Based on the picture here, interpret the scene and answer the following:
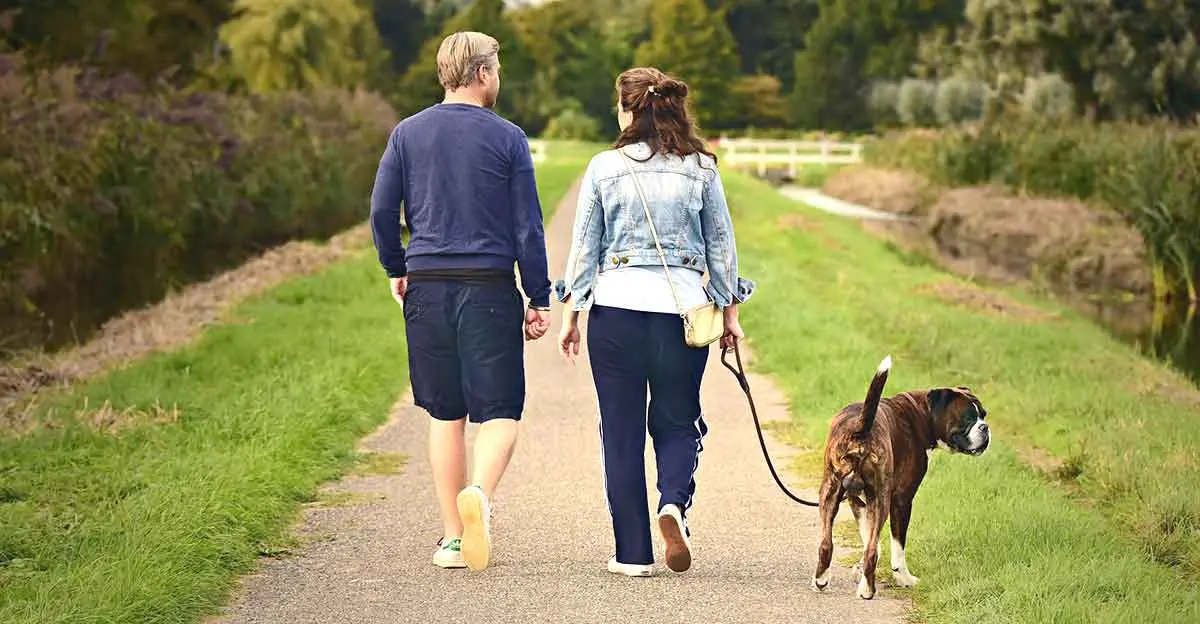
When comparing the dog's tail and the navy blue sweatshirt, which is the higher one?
the navy blue sweatshirt

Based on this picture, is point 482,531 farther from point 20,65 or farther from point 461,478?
point 20,65

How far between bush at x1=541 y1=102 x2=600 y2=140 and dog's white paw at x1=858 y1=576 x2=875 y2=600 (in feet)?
263

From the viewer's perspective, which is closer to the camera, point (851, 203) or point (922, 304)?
point (922, 304)

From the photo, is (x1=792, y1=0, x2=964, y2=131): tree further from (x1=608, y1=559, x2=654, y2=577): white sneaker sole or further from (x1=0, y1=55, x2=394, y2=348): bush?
(x1=608, y1=559, x2=654, y2=577): white sneaker sole

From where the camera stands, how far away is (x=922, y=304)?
1731 cm

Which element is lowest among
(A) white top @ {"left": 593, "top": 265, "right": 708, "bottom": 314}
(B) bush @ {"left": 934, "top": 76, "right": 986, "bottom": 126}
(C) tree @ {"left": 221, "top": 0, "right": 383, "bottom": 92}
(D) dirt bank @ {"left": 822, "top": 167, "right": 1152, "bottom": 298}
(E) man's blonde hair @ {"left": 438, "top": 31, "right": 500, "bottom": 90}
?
(B) bush @ {"left": 934, "top": 76, "right": 986, "bottom": 126}

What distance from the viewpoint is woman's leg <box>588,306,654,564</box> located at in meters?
6.32

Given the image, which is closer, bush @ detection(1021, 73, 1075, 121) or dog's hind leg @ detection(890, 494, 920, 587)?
dog's hind leg @ detection(890, 494, 920, 587)

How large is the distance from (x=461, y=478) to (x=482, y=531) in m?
0.49

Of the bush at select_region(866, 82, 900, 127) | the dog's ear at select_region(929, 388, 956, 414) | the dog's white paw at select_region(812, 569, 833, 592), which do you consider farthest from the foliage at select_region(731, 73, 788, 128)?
the dog's white paw at select_region(812, 569, 833, 592)

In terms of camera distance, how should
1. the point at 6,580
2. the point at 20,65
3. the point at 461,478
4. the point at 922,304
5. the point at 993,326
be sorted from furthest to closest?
the point at 20,65
the point at 922,304
the point at 993,326
the point at 461,478
the point at 6,580

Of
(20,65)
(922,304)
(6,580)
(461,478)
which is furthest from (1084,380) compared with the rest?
(20,65)

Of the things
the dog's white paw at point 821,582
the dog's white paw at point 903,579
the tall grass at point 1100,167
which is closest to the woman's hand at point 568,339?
the dog's white paw at point 821,582

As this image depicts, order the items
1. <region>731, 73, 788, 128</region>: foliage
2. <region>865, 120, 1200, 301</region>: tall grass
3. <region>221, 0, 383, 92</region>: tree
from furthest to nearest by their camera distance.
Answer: <region>731, 73, 788, 128</region>: foliage
<region>221, 0, 383, 92</region>: tree
<region>865, 120, 1200, 301</region>: tall grass
